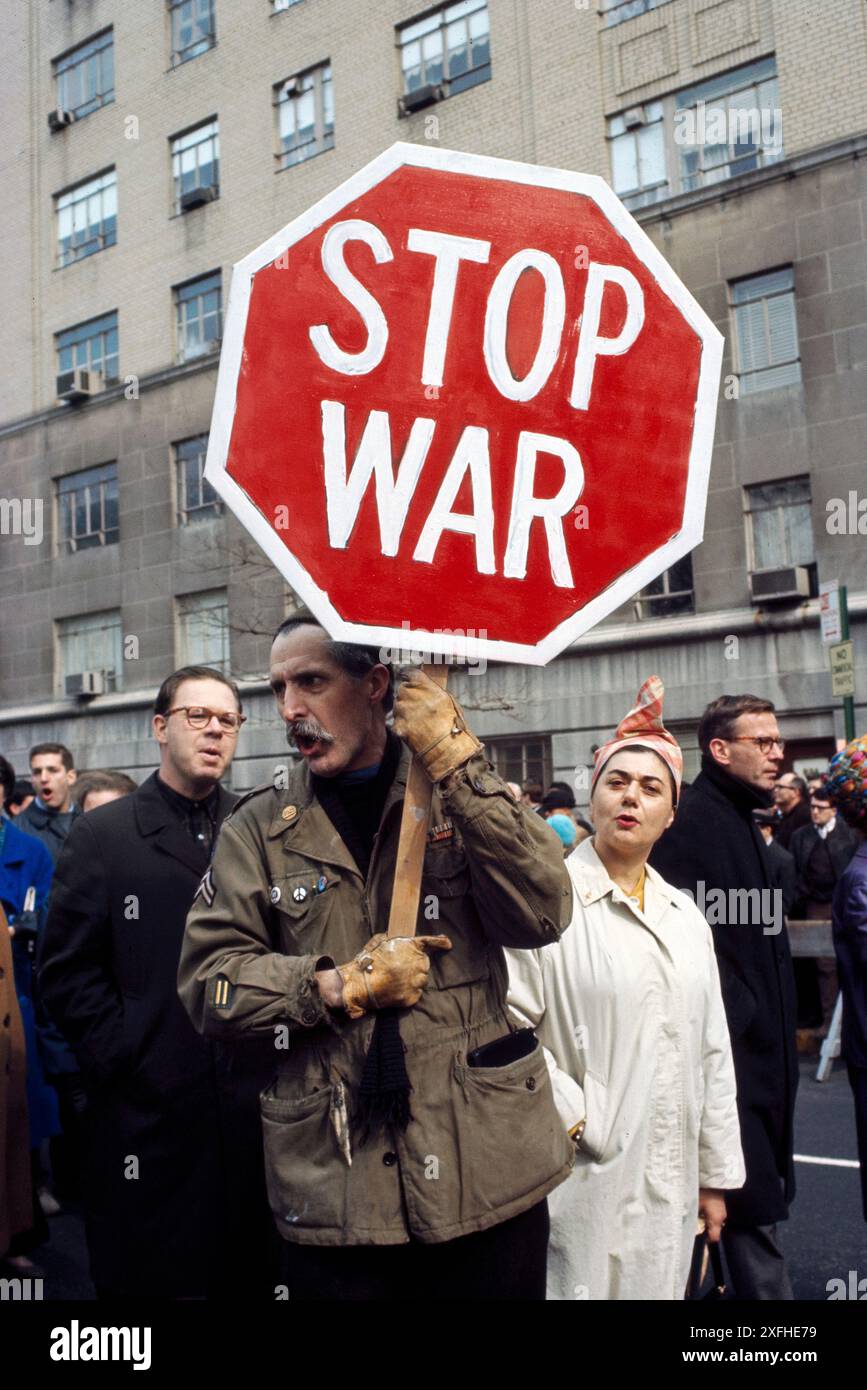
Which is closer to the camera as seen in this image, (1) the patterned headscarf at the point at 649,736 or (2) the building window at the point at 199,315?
(1) the patterned headscarf at the point at 649,736

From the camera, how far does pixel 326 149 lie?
17.5m

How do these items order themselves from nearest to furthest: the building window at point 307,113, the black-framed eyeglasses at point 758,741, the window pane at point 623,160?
the black-framed eyeglasses at point 758,741 → the building window at point 307,113 → the window pane at point 623,160

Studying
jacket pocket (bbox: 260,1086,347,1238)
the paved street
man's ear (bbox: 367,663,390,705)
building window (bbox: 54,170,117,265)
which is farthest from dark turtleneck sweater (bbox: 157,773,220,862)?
building window (bbox: 54,170,117,265)

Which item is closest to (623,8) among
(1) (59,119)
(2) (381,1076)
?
(1) (59,119)

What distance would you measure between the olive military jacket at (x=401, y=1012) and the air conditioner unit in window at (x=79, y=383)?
78.0 ft

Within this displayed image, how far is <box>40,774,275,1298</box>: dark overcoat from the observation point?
3.37 m

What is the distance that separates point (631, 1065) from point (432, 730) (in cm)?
132

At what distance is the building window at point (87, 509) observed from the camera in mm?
25219

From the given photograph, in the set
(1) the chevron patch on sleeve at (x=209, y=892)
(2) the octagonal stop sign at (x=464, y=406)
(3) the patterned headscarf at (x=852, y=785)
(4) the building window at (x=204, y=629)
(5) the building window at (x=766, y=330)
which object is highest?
(5) the building window at (x=766, y=330)

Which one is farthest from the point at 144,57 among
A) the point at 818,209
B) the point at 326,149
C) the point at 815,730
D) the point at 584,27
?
the point at 815,730

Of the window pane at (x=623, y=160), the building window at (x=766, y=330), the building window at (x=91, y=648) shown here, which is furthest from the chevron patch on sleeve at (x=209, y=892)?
the building window at (x=91, y=648)

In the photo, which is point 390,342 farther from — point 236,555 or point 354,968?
point 236,555

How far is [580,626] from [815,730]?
1472cm

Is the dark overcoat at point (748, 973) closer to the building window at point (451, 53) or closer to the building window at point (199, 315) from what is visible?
the building window at point (451, 53)
